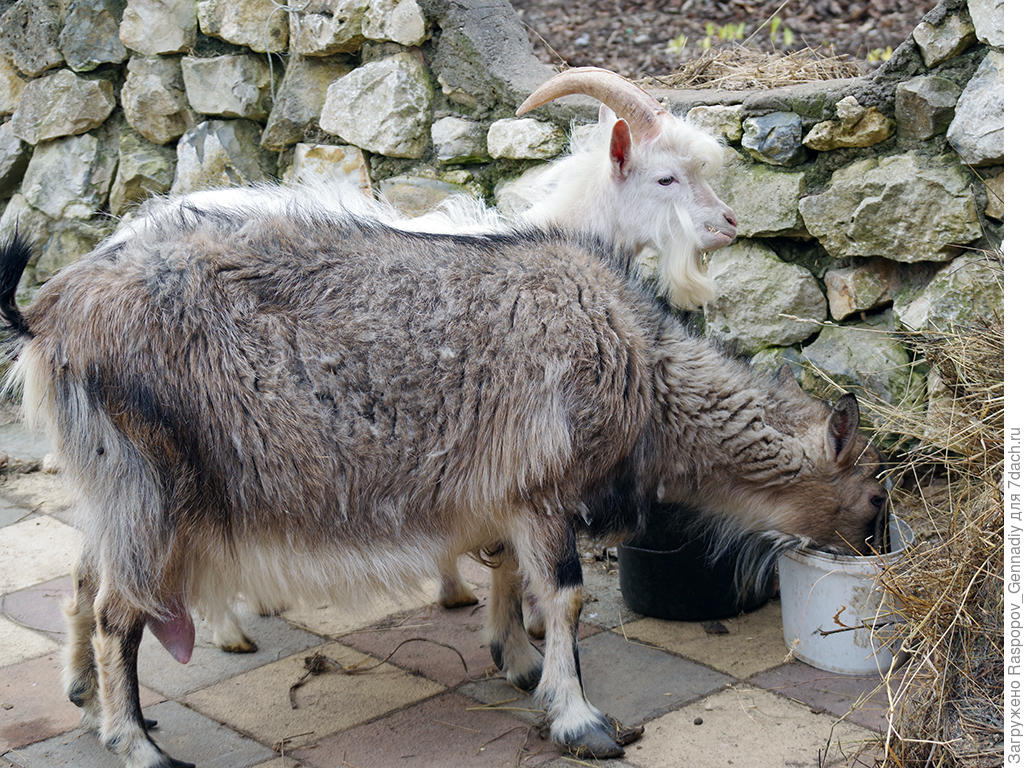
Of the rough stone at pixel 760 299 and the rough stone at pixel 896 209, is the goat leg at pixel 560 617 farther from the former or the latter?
the rough stone at pixel 896 209

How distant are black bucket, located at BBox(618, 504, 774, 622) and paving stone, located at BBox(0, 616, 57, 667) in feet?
6.73

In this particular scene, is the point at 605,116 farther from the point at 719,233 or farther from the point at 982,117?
the point at 982,117


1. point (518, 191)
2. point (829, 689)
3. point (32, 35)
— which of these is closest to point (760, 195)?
point (518, 191)

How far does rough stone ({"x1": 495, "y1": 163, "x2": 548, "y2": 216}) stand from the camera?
453cm

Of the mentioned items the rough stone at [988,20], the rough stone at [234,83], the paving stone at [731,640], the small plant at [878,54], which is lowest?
the paving stone at [731,640]

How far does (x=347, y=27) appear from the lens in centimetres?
505

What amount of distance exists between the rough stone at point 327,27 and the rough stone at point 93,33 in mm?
1108

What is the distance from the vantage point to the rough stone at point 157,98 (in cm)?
566

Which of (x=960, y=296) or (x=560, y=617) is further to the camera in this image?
(x=960, y=296)

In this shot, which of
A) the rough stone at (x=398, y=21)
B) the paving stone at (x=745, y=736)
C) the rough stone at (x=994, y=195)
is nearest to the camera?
the paving stone at (x=745, y=736)

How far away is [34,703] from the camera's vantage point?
11.6ft

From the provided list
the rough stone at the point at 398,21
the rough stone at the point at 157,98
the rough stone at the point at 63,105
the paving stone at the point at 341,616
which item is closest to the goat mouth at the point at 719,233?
the paving stone at the point at 341,616

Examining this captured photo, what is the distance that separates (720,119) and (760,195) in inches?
13.2
